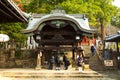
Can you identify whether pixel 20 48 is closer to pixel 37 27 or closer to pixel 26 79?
pixel 37 27

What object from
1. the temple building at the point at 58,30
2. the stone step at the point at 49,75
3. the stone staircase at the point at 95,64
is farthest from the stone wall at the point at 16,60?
the stone step at the point at 49,75

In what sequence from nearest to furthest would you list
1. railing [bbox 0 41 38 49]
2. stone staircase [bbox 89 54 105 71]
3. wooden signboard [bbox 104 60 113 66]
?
railing [bbox 0 41 38 49], stone staircase [bbox 89 54 105 71], wooden signboard [bbox 104 60 113 66]

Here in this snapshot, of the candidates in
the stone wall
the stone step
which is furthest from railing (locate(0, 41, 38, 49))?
the stone step

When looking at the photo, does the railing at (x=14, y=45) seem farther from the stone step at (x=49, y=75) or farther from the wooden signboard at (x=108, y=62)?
the wooden signboard at (x=108, y=62)

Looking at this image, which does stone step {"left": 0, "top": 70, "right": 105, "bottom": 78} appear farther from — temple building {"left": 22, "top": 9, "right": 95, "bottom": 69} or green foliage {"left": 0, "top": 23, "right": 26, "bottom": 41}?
green foliage {"left": 0, "top": 23, "right": 26, "bottom": 41}

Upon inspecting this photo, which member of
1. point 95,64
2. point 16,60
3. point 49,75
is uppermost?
point 16,60

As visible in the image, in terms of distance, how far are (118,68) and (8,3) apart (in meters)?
19.2

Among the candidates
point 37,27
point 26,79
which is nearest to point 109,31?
point 37,27

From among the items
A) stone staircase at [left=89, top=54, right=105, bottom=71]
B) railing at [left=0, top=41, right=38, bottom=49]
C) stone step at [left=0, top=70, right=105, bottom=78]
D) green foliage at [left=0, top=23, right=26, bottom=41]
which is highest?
green foliage at [left=0, top=23, right=26, bottom=41]

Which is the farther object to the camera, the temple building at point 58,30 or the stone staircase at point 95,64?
the stone staircase at point 95,64

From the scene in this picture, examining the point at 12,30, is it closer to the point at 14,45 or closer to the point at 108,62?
the point at 14,45

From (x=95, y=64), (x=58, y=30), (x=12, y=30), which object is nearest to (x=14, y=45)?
(x=12, y=30)

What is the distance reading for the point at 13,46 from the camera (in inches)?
1062

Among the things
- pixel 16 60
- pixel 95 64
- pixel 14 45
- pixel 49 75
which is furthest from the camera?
pixel 95 64
